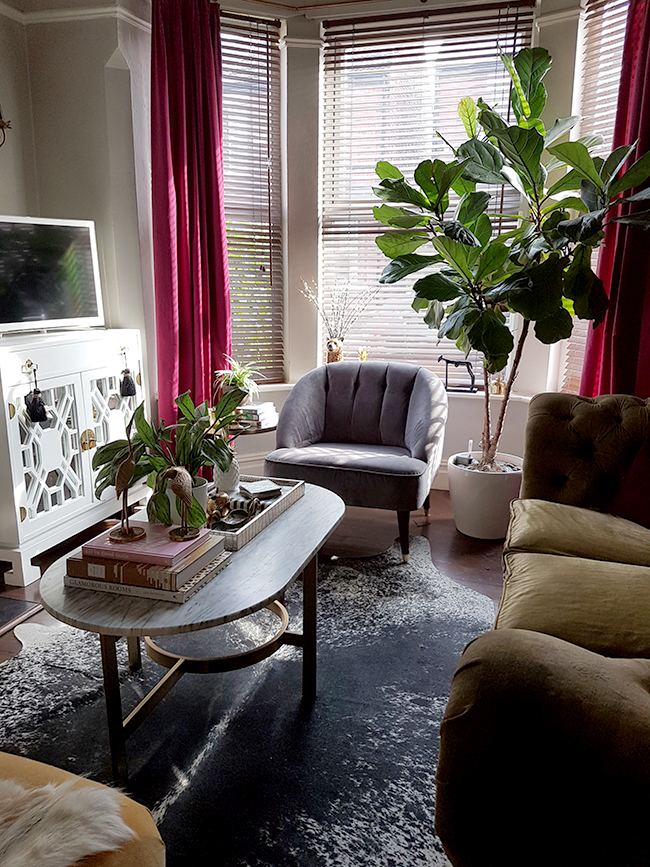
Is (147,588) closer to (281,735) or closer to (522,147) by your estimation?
(281,735)

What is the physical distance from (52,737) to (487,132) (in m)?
2.55

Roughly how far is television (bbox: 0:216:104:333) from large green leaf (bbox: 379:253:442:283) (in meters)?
1.45

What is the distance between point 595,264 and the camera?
3.33 metres

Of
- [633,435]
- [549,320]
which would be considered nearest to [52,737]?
[633,435]

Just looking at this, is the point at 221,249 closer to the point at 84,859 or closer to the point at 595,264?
the point at 595,264

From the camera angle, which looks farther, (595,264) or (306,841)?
(595,264)

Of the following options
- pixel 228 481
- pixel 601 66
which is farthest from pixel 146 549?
pixel 601 66

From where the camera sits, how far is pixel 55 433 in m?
2.82

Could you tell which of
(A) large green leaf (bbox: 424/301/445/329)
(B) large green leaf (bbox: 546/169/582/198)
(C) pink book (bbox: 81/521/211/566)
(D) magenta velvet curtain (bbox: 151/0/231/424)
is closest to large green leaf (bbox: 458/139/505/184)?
(B) large green leaf (bbox: 546/169/582/198)

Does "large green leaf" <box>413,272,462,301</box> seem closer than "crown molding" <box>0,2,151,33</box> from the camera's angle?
Yes

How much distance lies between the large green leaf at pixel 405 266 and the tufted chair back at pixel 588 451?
89 centimetres

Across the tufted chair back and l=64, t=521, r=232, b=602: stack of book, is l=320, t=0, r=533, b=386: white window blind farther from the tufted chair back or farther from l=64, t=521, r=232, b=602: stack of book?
l=64, t=521, r=232, b=602: stack of book

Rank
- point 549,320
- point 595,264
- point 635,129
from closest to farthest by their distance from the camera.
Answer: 1. point 549,320
2. point 635,129
3. point 595,264

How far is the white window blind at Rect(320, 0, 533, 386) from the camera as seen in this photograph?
3.53 metres
